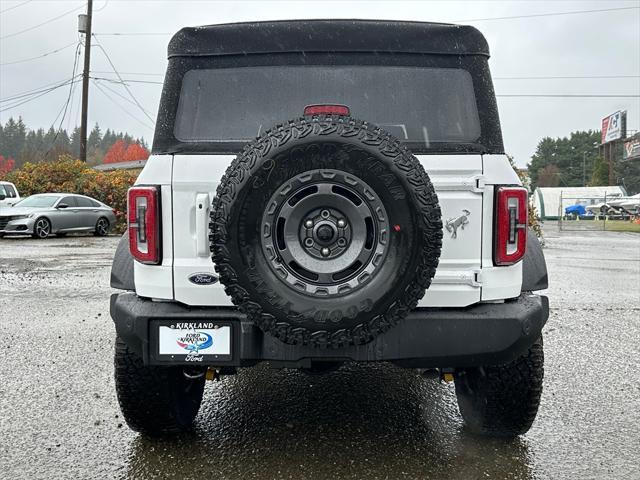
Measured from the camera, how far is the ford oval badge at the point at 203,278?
2.85m

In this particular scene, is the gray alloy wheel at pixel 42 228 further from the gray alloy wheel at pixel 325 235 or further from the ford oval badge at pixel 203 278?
the gray alloy wheel at pixel 325 235

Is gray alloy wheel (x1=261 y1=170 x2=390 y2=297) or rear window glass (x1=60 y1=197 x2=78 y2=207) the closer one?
gray alloy wheel (x1=261 y1=170 x2=390 y2=297)

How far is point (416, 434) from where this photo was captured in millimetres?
3438

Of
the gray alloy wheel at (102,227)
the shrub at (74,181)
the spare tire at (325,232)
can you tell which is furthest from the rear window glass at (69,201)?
the spare tire at (325,232)

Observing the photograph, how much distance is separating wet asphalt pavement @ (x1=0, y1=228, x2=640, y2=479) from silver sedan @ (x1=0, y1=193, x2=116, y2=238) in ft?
44.2

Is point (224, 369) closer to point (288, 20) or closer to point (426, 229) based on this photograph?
point (426, 229)

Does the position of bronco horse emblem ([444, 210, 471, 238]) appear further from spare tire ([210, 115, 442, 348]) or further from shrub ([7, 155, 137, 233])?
shrub ([7, 155, 137, 233])

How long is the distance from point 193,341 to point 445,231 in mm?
1235

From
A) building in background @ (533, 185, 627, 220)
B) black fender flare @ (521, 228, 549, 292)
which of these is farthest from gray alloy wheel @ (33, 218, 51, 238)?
building in background @ (533, 185, 627, 220)

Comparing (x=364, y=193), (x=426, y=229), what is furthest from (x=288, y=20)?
Answer: (x=426, y=229)

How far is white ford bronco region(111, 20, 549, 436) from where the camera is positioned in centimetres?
252

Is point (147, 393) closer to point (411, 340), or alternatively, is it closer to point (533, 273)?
point (411, 340)

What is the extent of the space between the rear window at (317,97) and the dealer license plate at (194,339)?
36.3 inches

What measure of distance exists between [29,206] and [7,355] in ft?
49.2
